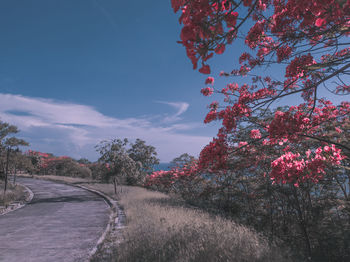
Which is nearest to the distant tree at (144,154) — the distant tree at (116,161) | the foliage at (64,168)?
the distant tree at (116,161)

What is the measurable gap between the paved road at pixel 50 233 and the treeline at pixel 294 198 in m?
3.97

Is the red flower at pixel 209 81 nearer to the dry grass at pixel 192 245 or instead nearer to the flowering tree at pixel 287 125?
the flowering tree at pixel 287 125

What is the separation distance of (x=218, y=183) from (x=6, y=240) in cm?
823

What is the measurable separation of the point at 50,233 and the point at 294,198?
7867 mm

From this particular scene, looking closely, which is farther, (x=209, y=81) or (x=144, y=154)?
(x=144, y=154)

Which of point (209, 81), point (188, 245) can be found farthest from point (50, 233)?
point (209, 81)

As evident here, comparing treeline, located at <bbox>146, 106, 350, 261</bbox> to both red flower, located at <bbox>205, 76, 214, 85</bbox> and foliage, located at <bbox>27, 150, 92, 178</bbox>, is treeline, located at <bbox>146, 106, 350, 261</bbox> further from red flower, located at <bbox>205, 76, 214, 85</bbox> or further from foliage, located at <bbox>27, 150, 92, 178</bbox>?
foliage, located at <bbox>27, 150, 92, 178</bbox>

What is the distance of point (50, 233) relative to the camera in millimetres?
6289

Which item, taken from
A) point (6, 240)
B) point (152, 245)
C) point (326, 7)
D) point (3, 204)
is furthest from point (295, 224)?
point (3, 204)

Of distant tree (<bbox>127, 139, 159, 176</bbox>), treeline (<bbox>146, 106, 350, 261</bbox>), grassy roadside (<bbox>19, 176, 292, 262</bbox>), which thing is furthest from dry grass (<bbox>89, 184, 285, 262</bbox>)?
distant tree (<bbox>127, 139, 159, 176</bbox>)

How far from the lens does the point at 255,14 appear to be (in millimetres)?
3887

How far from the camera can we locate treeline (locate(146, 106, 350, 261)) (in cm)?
489

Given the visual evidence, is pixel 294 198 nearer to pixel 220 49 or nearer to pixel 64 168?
pixel 220 49

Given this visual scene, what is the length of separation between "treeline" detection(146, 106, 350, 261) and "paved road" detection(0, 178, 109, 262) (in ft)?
13.0
